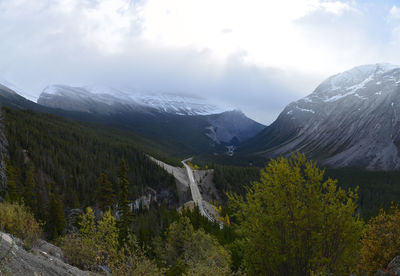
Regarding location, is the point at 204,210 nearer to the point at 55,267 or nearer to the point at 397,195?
the point at 55,267

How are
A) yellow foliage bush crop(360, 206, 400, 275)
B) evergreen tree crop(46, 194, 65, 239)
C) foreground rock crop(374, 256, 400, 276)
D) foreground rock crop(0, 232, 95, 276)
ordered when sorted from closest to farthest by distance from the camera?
foreground rock crop(0, 232, 95, 276)
foreground rock crop(374, 256, 400, 276)
yellow foliage bush crop(360, 206, 400, 275)
evergreen tree crop(46, 194, 65, 239)

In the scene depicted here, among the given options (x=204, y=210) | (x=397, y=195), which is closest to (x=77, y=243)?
(x=204, y=210)

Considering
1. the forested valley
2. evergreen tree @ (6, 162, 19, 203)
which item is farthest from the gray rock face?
the forested valley

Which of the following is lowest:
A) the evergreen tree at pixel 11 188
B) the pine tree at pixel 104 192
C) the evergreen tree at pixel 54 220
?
the evergreen tree at pixel 54 220

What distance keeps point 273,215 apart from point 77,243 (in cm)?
1733

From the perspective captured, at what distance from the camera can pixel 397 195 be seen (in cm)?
16725

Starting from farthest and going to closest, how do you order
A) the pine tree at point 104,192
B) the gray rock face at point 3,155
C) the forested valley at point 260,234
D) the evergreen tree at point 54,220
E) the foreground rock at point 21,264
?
the gray rock face at point 3,155
the evergreen tree at point 54,220
the pine tree at point 104,192
the forested valley at point 260,234
the foreground rock at point 21,264

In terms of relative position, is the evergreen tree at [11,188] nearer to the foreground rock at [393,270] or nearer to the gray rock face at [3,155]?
the gray rock face at [3,155]

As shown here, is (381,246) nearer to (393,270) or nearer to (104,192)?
(393,270)

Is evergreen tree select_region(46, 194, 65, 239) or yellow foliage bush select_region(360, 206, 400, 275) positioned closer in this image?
yellow foliage bush select_region(360, 206, 400, 275)

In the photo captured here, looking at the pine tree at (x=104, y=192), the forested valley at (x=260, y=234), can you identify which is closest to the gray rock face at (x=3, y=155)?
Answer: the forested valley at (x=260, y=234)

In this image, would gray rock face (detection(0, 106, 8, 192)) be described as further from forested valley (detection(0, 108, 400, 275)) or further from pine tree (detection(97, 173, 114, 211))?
pine tree (detection(97, 173, 114, 211))

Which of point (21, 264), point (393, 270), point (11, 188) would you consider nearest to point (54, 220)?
point (11, 188)

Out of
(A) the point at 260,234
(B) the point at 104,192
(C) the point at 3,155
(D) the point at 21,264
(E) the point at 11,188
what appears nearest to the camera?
(D) the point at 21,264
